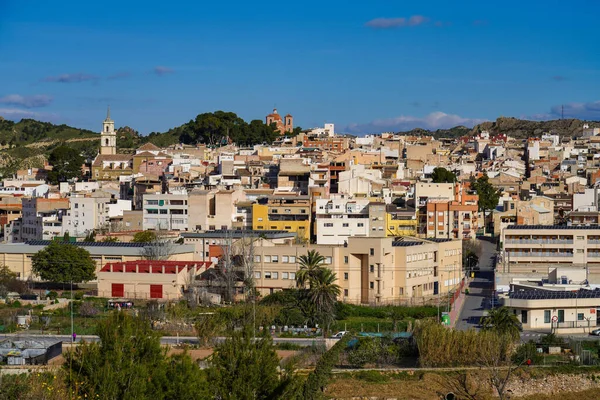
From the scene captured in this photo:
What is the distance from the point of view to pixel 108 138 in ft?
245

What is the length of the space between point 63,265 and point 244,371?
19819mm

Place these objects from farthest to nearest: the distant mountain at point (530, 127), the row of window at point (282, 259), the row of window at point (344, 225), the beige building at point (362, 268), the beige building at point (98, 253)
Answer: the distant mountain at point (530, 127), the row of window at point (344, 225), the beige building at point (98, 253), the row of window at point (282, 259), the beige building at point (362, 268)

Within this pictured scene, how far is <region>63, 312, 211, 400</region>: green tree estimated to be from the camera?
60.8 ft

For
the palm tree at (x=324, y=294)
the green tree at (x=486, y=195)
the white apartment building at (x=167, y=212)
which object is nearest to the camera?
the palm tree at (x=324, y=294)

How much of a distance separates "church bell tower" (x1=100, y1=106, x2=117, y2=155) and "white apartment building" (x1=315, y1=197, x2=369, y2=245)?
97.8 feet

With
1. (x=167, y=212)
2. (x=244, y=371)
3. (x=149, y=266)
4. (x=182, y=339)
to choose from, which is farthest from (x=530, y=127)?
(x=244, y=371)

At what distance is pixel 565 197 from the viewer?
55.6m

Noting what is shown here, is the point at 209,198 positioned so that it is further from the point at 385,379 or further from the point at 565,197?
the point at 385,379

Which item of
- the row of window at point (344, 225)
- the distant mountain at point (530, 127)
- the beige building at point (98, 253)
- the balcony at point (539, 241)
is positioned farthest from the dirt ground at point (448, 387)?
the distant mountain at point (530, 127)

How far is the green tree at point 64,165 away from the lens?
218 ft

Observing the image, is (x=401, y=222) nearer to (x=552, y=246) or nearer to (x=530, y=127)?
(x=552, y=246)

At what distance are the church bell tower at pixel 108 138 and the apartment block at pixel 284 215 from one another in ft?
89.4

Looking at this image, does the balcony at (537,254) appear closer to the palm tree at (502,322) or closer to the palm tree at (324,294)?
the palm tree at (324,294)

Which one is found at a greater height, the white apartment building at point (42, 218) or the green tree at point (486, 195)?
the green tree at point (486, 195)
